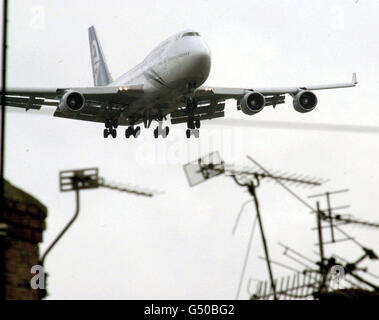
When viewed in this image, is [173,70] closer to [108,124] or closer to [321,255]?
[108,124]

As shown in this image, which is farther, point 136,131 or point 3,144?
point 136,131

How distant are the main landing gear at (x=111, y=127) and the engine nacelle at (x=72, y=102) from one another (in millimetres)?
5286

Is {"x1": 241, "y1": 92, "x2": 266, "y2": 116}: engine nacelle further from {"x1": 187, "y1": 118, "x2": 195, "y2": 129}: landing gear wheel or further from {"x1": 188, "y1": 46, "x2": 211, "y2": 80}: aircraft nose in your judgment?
{"x1": 188, "y1": 46, "x2": 211, "y2": 80}: aircraft nose

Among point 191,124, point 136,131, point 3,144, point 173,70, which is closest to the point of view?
point 3,144

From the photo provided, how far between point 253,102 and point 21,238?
41034 mm

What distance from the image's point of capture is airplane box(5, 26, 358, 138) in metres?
52.3

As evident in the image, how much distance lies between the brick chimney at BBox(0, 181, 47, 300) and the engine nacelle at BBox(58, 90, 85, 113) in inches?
1466

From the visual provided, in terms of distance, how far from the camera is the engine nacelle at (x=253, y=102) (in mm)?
57062

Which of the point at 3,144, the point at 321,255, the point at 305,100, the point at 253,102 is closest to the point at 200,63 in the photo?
the point at 253,102

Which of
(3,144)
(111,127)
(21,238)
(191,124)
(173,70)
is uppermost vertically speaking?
(173,70)

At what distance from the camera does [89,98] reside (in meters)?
58.3

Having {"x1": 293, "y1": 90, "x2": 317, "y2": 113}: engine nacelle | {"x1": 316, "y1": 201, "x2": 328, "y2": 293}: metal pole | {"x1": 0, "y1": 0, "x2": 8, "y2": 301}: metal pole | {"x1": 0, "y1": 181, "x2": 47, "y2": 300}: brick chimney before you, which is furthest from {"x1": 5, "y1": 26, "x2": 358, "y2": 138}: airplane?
{"x1": 0, "y1": 0, "x2": 8, "y2": 301}: metal pole

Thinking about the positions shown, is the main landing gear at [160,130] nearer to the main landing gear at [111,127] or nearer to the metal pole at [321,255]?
the main landing gear at [111,127]
